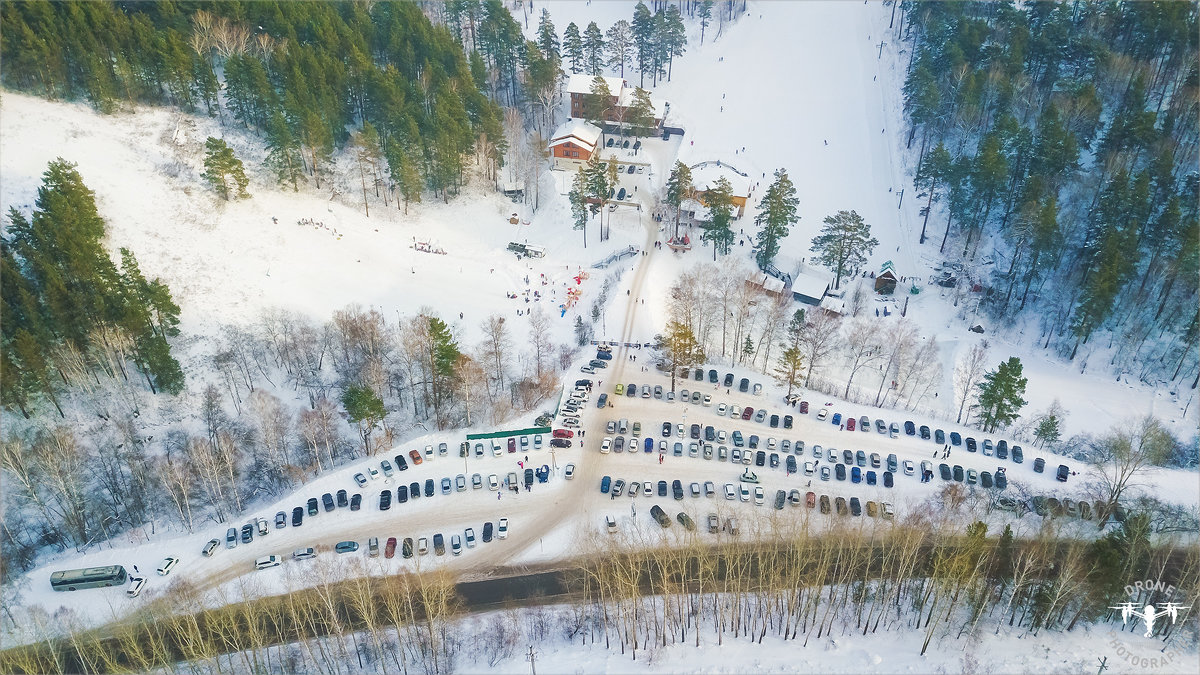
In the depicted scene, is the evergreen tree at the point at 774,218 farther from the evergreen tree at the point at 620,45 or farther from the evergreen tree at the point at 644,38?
the evergreen tree at the point at 620,45

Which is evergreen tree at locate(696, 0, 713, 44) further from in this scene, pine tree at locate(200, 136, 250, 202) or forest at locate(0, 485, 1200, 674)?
forest at locate(0, 485, 1200, 674)

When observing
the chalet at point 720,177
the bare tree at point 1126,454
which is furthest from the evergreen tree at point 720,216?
the bare tree at point 1126,454

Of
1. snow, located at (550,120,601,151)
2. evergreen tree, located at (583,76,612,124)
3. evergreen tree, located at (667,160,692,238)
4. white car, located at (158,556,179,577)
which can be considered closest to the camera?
white car, located at (158,556,179,577)

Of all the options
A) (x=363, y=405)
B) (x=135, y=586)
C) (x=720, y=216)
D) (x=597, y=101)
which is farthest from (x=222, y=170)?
(x=720, y=216)

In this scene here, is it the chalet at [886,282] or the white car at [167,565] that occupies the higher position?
the chalet at [886,282]

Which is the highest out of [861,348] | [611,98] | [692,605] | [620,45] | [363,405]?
[620,45]

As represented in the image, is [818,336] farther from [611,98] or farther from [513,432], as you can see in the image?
[611,98]

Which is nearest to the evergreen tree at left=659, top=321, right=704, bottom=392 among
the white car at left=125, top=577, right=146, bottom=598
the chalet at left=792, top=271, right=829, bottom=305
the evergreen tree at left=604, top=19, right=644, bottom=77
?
the chalet at left=792, top=271, right=829, bottom=305
